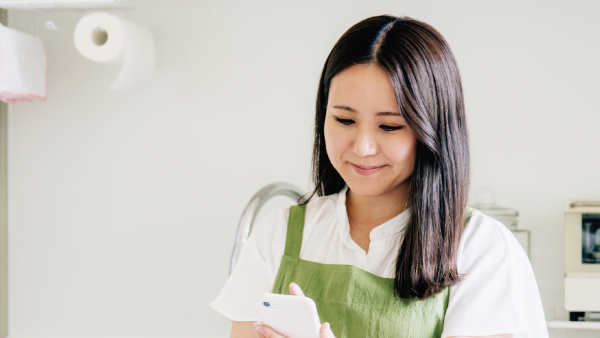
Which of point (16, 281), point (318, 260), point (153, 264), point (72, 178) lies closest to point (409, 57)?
point (318, 260)

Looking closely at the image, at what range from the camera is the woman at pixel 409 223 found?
0.79 meters

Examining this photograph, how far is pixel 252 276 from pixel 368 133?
Answer: 34cm

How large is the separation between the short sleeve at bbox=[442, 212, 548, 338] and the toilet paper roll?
1.32 metres

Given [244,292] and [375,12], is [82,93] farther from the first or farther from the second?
[244,292]

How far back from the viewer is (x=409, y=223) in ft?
2.88

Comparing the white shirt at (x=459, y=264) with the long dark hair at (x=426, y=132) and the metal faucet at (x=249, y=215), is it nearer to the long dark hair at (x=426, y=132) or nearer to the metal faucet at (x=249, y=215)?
the long dark hair at (x=426, y=132)

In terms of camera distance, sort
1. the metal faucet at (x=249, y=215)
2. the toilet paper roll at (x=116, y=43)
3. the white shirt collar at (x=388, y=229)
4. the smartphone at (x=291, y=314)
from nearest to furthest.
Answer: the smartphone at (x=291, y=314), the white shirt collar at (x=388, y=229), the metal faucet at (x=249, y=215), the toilet paper roll at (x=116, y=43)

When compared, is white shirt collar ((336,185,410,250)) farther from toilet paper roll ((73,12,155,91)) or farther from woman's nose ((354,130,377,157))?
toilet paper roll ((73,12,155,91))

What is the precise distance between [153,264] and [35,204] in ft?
1.67

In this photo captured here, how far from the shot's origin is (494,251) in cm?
82

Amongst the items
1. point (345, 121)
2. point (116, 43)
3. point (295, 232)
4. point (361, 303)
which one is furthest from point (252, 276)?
point (116, 43)

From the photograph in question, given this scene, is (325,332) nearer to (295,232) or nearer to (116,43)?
(295,232)

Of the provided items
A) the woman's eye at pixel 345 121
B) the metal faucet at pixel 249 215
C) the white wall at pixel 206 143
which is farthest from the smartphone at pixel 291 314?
the white wall at pixel 206 143

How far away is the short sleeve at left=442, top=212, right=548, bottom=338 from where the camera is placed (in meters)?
0.78
